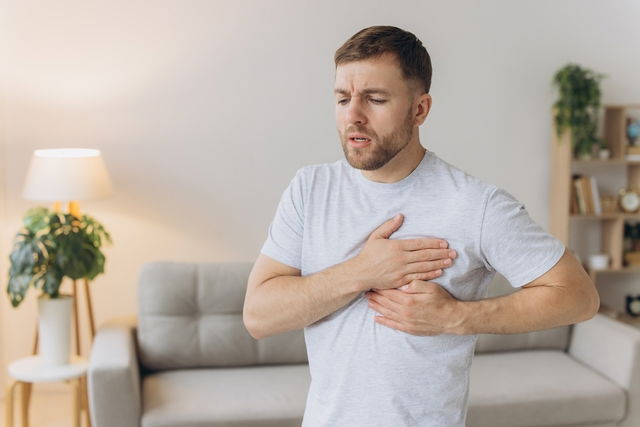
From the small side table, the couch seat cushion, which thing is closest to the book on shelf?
the couch seat cushion

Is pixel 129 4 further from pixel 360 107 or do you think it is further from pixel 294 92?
pixel 360 107

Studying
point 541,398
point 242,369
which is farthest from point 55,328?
point 541,398

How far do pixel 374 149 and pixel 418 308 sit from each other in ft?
0.93

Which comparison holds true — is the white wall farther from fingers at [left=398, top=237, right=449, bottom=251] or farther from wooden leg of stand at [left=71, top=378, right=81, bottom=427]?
fingers at [left=398, top=237, right=449, bottom=251]

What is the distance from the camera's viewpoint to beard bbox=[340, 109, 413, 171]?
4.40ft

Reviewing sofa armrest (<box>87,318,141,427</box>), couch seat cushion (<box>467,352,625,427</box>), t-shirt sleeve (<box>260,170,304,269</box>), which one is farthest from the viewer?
couch seat cushion (<box>467,352,625,427</box>)

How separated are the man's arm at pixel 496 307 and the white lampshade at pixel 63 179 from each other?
228 cm

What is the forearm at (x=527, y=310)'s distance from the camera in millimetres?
1329

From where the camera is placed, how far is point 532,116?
4.37 metres

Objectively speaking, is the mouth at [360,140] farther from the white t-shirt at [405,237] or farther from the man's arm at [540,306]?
the man's arm at [540,306]

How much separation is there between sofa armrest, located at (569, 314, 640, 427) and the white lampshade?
7.43ft

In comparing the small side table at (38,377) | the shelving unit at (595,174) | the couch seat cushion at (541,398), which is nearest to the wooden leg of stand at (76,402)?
the small side table at (38,377)

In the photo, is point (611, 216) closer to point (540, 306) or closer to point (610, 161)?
point (610, 161)

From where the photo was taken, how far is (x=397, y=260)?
1.35 metres
